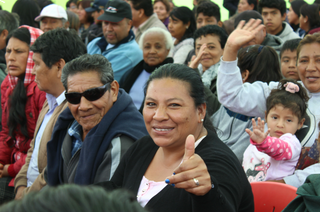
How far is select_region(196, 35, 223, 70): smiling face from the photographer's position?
13.7 ft

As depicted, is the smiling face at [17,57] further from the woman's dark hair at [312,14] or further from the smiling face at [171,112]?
the woman's dark hair at [312,14]

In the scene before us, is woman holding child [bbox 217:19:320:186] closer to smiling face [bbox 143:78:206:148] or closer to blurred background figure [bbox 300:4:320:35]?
smiling face [bbox 143:78:206:148]

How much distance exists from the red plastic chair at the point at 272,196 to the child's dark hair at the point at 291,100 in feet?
2.70

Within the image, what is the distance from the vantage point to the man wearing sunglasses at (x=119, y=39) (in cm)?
453

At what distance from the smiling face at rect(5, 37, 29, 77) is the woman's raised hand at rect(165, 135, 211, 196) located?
9.62 feet

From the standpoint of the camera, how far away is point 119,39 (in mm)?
4840

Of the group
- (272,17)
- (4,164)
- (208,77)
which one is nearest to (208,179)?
(208,77)

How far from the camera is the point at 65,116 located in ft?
9.14

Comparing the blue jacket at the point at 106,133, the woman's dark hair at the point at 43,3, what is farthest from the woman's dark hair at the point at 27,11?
the blue jacket at the point at 106,133

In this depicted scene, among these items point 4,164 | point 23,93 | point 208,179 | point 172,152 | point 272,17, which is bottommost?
point 4,164

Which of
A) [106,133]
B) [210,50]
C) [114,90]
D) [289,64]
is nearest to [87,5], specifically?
[210,50]

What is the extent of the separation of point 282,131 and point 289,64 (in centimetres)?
116

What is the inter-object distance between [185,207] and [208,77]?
2.51m

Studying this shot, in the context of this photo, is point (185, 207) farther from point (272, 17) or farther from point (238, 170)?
point (272, 17)
